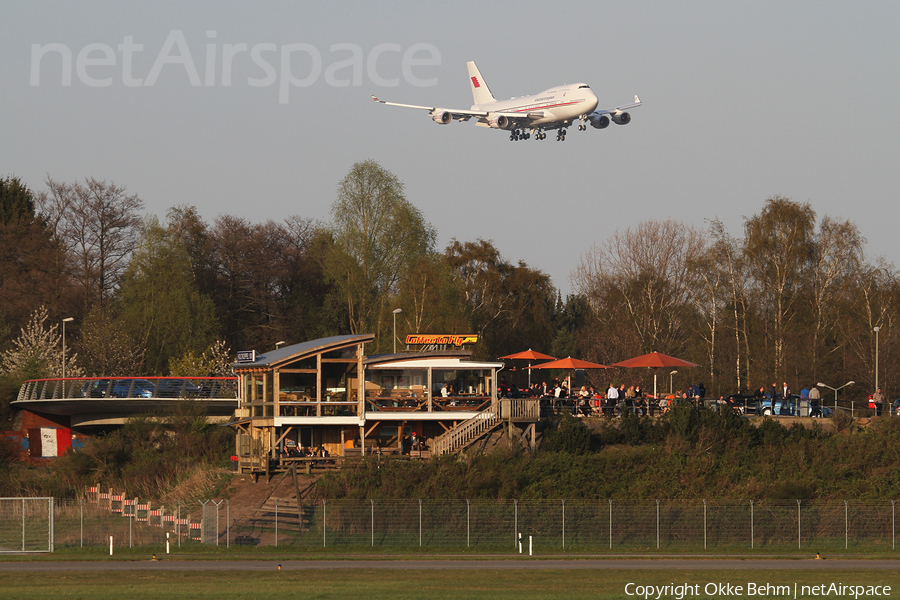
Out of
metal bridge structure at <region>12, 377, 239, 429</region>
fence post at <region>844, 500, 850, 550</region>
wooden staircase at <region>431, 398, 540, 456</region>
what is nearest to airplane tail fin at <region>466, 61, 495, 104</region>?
metal bridge structure at <region>12, 377, 239, 429</region>

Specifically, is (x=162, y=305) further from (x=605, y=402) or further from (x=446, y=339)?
(x=605, y=402)

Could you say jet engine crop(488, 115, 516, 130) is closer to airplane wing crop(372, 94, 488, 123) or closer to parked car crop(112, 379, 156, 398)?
airplane wing crop(372, 94, 488, 123)

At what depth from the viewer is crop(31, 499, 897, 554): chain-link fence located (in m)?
35.3

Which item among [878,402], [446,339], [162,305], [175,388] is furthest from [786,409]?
[162,305]

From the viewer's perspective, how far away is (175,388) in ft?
197

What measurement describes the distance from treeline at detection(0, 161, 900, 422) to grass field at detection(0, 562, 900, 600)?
4281 cm

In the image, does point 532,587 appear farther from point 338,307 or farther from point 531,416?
point 338,307

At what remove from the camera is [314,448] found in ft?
147

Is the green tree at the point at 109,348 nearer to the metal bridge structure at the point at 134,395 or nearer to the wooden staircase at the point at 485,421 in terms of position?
the metal bridge structure at the point at 134,395

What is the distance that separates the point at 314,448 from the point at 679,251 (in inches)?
1800

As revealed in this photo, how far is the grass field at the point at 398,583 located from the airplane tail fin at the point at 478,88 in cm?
A: 6795

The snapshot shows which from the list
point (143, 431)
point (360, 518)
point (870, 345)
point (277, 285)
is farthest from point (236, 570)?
point (277, 285)

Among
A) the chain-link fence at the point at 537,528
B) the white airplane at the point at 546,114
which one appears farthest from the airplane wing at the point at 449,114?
the chain-link fence at the point at 537,528

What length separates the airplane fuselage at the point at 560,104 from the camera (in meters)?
65.9
